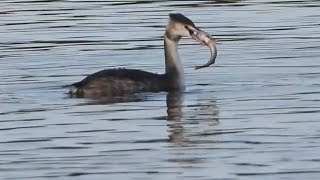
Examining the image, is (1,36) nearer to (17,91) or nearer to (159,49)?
(159,49)

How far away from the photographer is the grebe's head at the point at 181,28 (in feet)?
64.6

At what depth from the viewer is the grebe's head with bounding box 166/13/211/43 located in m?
19.7

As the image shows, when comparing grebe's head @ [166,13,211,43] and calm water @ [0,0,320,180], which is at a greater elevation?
grebe's head @ [166,13,211,43]

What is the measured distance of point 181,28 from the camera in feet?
65.2

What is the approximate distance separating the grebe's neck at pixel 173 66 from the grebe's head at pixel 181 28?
12cm

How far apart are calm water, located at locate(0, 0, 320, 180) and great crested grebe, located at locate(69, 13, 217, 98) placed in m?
0.26

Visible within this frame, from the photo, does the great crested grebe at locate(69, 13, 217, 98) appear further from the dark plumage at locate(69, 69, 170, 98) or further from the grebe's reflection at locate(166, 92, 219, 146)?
the grebe's reflection at locate(166, 92, 219, 146)

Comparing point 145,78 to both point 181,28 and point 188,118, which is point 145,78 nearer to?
point 181,28

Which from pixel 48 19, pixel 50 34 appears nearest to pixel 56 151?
pixel 50 34

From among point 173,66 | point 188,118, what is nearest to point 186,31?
point 173,66

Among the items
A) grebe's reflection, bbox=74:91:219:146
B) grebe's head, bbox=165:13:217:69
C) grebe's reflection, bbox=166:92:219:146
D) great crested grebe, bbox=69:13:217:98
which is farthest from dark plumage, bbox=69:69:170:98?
grebe's head, bbox=165:13:217:69

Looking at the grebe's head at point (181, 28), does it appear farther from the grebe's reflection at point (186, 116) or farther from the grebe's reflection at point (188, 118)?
the grebe's reflection at point (188, 118)

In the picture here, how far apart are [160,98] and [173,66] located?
1.26 m

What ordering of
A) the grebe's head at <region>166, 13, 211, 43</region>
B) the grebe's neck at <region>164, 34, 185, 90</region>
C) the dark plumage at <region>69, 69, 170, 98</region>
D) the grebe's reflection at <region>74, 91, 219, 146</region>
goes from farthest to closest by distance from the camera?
the grebe's head at <region>166, 13, 211, 43</region>, the grebe's neck at <region>164, 34, 185, 90</region>, the dark plumage at <region>69, 69, 170, 98</region>, the grebe's reflection at <region>74, 91, 219, 146</region>
